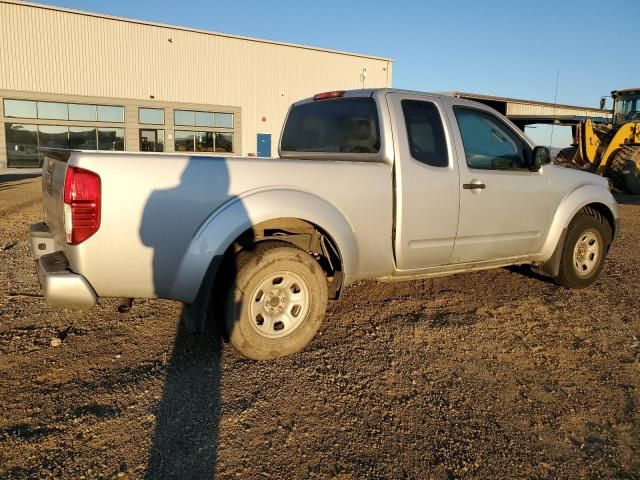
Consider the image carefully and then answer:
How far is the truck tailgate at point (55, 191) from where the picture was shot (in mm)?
3179

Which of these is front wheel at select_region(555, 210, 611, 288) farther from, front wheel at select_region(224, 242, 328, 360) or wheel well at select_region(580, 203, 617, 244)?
front wheel at select_region(224, 242, 328, 360)

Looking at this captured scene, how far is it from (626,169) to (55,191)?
16.2 m

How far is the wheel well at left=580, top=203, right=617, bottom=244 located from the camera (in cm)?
537

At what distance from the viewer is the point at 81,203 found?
2934 mm

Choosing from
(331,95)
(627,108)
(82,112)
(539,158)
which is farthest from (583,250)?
(82,112)

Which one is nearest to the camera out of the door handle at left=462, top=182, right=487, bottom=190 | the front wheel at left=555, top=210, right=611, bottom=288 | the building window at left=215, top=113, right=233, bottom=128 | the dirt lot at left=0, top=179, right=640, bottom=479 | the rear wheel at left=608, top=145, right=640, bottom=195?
the dirt lot at left=0, top=179, right=640, bottom=479

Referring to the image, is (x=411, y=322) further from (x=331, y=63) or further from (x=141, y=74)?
(x=331, y=63)

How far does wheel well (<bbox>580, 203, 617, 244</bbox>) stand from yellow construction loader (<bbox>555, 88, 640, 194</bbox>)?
10.6 metres

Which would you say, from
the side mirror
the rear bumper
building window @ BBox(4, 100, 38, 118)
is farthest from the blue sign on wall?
the rear bumper

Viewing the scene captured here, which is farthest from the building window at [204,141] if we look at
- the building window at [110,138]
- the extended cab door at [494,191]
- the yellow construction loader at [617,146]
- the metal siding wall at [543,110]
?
the extended cab door at [494,191]

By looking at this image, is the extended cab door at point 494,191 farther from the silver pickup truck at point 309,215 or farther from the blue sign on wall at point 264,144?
the blue sign on wall at point 264,144

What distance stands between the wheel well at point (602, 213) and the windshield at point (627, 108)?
13.7 metres

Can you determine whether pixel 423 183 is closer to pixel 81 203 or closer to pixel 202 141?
pixel 81 203

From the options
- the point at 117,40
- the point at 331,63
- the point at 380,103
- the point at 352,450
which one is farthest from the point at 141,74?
the point at 352,450
